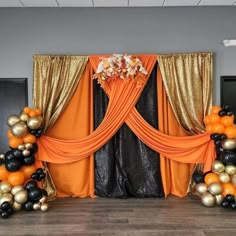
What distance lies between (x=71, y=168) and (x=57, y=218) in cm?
103

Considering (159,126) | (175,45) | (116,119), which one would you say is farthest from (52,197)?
(175,45)

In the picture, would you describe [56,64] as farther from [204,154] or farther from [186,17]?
[204,154]

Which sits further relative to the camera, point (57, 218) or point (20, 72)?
point (20, 72)

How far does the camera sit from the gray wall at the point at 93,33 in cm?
446

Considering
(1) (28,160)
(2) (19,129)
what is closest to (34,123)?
(2) (19,129)

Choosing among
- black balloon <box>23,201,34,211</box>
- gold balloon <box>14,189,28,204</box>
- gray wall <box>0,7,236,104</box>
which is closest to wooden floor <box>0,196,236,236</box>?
black balloon <box>23,201,34,211</box>

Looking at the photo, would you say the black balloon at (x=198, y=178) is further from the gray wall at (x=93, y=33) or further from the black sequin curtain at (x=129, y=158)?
the gray wall at (x=93, y=33)

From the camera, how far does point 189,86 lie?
4.31m

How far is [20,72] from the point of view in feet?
14.6

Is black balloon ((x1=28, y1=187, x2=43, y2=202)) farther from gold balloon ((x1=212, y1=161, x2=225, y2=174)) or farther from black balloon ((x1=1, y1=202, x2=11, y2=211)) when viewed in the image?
gold balloon ((x1=212, y1=161, x2=225, y2=174))

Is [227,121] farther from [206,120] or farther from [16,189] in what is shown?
[16,189]

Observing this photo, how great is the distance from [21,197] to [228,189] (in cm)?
264

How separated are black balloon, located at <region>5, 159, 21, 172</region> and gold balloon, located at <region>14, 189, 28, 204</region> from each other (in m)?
0.30

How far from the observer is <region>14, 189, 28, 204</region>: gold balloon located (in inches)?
141
